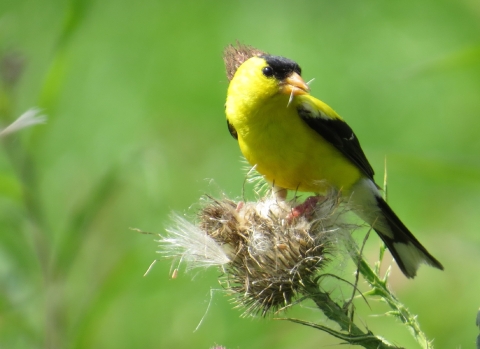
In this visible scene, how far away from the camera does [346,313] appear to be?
1822 mm

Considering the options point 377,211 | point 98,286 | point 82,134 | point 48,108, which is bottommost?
point 82,134

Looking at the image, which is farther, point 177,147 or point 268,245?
point 177,147

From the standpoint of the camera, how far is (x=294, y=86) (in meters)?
2.62

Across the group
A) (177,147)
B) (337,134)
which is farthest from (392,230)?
(177,147)

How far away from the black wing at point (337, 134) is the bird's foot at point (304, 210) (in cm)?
46

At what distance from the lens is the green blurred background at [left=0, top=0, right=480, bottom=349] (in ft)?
7.34

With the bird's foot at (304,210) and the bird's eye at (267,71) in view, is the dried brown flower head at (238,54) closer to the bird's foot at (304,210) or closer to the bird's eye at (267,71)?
the bird's eye at (267,71)

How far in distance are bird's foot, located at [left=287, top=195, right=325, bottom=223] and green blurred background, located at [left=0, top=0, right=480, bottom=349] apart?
26cm

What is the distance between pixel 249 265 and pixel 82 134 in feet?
12.9

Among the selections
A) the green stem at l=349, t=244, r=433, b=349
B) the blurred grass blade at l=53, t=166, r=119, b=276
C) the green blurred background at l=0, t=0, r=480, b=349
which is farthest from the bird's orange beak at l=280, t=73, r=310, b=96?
the green stem at l=349, t=244, r=433, b=349

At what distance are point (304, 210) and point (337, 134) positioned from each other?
23.1 inches

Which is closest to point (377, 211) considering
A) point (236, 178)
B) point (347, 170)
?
point (347, 170)

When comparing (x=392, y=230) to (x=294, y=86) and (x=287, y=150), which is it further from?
(x=294, y=86)

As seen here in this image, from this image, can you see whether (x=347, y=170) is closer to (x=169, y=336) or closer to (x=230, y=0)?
(x=169, y=336)
